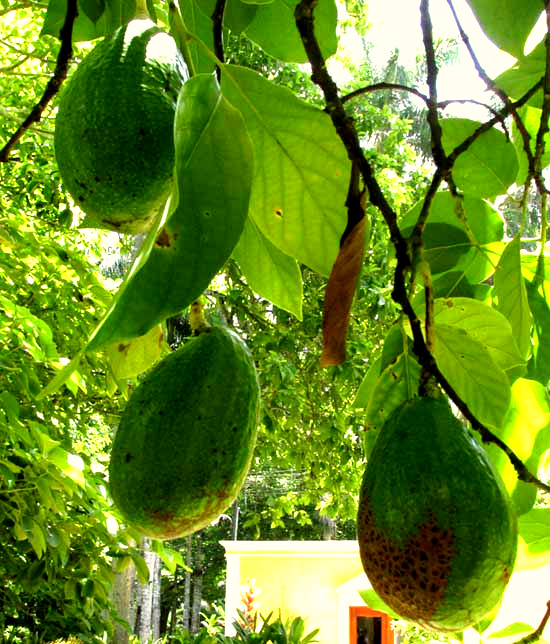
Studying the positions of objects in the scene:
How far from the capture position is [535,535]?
0.75m

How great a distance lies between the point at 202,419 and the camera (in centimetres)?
50

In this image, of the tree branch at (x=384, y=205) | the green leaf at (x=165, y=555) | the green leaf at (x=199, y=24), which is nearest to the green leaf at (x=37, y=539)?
the green leaf at (x=165, y=555)

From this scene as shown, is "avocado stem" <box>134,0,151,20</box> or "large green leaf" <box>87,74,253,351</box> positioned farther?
"avocado stem" <box>134,0,151,20</box>

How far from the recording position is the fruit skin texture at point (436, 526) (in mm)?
452

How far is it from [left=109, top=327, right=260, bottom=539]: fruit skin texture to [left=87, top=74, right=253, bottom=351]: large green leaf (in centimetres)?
14

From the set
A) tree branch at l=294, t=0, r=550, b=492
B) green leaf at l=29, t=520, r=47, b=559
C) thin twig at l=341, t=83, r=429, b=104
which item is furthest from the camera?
green leaf at l=29, t=520, r=47, b=559

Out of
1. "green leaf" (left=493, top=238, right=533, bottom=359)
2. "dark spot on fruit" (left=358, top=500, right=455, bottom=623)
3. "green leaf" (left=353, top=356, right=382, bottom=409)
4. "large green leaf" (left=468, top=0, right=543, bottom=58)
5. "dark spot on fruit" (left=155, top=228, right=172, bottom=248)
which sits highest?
"large green leaf" (left=468, top=0, right=543, bottom=58)

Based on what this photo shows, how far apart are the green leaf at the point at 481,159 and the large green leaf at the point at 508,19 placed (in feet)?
0.51

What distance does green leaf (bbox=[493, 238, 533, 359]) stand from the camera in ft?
2.38

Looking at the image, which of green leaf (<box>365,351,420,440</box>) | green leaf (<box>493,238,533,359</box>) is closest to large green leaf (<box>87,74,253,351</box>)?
green leaf (<box>365,351,420,440</box>)

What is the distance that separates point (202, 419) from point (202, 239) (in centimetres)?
15

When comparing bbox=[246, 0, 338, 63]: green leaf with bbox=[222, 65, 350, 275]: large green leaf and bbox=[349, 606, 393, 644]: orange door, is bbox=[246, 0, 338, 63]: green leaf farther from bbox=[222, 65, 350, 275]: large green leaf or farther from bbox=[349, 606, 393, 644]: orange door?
bbox=[349, 606, 393, 644]: orange door

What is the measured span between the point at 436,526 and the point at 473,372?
0.22 m

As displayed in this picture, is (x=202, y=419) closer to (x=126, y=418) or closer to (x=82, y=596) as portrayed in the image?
(x=126, y=418)
